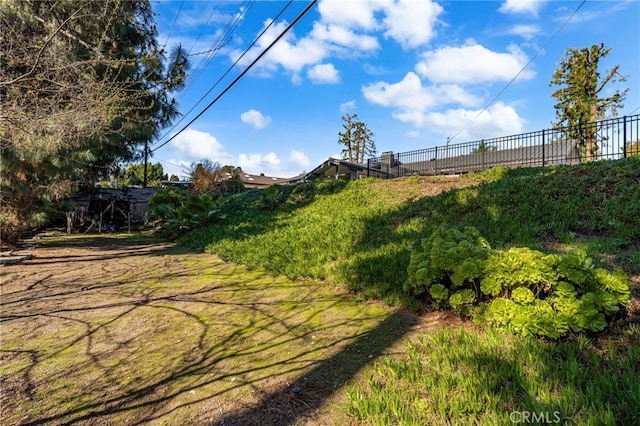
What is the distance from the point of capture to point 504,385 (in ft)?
6.02

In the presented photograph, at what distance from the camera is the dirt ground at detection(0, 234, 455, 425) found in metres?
2.00

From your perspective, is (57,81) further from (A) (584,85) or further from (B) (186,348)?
(A) (584,85)

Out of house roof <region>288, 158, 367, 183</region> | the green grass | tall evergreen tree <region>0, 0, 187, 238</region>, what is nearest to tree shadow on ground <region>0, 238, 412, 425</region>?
the green grass

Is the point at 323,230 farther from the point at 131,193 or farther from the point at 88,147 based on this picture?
the point at 131,193

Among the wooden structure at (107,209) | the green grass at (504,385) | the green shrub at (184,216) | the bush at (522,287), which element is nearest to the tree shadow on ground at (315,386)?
the green grass at (504,385)

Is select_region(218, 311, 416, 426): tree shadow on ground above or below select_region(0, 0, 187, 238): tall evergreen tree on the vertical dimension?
below

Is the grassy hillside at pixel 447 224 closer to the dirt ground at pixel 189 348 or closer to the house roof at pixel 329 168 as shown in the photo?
the dirt ground at pixel 189 348

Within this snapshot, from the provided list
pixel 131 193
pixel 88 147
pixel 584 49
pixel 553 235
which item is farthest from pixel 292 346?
pixel 584 49

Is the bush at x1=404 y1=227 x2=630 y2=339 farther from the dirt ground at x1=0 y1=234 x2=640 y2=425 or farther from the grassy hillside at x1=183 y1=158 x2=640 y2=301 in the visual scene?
the grassy hillside at x1=183 y1=158 x2=640 y2=301

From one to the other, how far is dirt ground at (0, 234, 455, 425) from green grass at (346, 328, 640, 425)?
0.29m

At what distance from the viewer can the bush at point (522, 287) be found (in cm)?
226

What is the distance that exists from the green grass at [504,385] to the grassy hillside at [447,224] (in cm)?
139

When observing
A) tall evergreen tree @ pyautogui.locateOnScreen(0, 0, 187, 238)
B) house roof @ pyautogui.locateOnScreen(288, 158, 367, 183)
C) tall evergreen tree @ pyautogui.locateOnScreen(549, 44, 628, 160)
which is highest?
tall evergreen tree @ pyautogui.locateOnScreen(549, 44, 628, 160)

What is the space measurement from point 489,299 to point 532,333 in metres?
0.53
